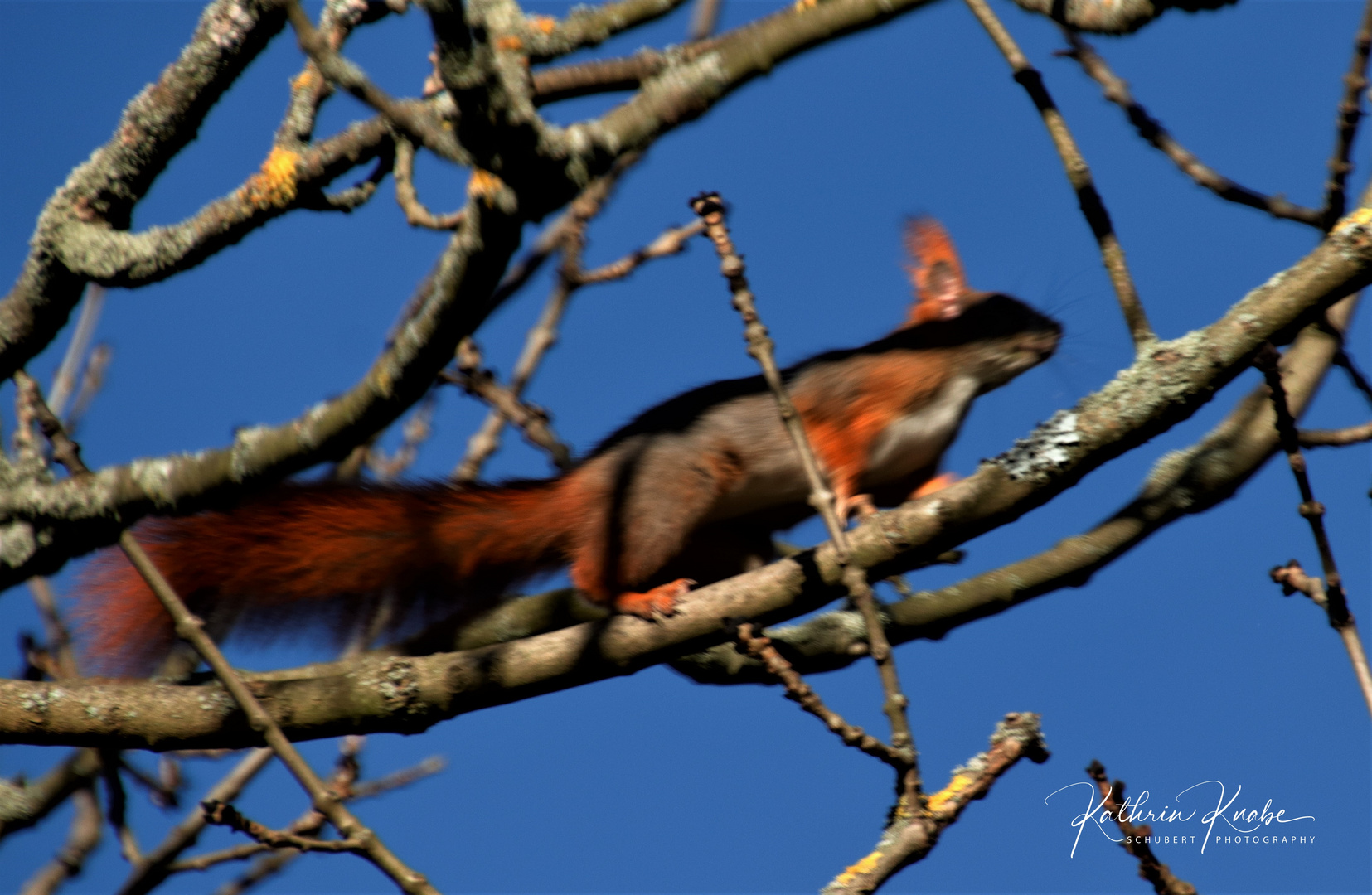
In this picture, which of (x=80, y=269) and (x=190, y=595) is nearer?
(x=80, y=269)

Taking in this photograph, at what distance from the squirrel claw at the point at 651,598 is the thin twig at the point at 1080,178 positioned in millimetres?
1222

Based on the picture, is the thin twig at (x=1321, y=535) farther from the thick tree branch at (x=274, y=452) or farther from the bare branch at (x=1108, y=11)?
the thick tree branch at (x=274, y=452)

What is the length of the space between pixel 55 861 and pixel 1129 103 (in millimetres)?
3648

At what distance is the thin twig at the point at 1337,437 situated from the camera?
2402 mm

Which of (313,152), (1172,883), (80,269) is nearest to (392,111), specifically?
(313,152)

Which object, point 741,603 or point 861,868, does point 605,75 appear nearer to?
point 741,603

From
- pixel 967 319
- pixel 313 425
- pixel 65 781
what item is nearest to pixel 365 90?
pixel 313 425

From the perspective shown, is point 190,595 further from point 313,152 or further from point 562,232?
point 562,232

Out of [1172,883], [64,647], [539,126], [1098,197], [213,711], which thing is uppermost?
[64,647]

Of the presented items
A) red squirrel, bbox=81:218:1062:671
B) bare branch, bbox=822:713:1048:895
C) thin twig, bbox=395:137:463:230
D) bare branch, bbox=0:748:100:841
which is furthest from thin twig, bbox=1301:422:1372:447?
bare branch, bbox=0:748:100:841

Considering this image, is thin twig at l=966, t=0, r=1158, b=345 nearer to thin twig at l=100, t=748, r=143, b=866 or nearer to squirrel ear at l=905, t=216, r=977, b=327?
squirrel ear at l=905, t=216, r=977, b=327

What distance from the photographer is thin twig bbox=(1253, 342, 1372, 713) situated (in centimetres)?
189

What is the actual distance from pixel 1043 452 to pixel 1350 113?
3.16 feet

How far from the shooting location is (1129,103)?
278 centimetres
